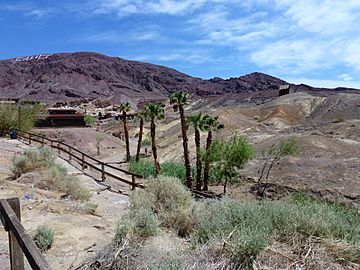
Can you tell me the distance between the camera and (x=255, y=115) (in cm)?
7250

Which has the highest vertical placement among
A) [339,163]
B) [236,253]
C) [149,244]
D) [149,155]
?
[236,253]

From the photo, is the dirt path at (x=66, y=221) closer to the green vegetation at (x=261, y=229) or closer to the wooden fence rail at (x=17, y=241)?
the green vegetation at (x=261, y=229)

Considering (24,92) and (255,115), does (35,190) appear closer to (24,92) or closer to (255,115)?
(255,115)

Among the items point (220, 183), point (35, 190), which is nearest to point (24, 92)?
point (220, 183)

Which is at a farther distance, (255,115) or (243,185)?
(255,115)

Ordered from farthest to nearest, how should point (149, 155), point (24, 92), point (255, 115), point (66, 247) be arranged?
point (24, 92)
point (255, 115)
point (149, 155)
point (66, 247)

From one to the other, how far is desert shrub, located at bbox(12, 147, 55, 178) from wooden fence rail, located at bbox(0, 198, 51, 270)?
11.3 m

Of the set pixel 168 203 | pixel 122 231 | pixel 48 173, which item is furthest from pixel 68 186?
pixel 122 231

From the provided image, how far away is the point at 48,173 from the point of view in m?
14.7

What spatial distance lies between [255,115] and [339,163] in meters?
39.6

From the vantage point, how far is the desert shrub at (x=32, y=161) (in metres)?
15.4

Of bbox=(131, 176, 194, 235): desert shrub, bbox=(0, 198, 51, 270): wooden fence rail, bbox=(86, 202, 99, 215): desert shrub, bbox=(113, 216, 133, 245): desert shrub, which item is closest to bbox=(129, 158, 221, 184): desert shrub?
bbox=(86, 202, 99, 215): desert shrub

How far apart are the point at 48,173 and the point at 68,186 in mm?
1824

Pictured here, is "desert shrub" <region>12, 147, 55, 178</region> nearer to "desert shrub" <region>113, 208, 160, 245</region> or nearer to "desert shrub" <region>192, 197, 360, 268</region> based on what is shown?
"desert shrub" <region>113, 208, 160, 245</region>
